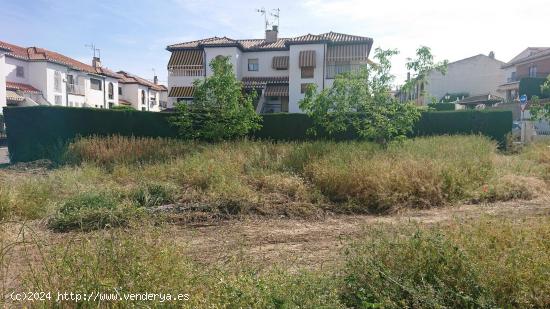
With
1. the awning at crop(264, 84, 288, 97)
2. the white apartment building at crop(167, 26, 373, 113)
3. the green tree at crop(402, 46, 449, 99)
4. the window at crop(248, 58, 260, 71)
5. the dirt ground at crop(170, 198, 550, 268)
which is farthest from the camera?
the window at crop(248, 58, 260, 71)

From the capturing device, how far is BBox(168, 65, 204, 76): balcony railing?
98.3 feet

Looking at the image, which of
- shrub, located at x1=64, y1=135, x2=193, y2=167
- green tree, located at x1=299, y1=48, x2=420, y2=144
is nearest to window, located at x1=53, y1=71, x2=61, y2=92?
shrub, located at x1=64, y1=135, x2=193, y2=167

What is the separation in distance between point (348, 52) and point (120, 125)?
20960 millimetres

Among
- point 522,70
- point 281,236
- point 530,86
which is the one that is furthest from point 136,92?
point 522,70

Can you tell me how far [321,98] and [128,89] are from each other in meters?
47.0

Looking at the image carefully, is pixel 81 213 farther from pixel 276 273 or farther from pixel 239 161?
pixel 239 161

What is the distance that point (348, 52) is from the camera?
28797 mm

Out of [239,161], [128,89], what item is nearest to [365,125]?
[239,161]

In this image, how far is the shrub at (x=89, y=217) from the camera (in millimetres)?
5027

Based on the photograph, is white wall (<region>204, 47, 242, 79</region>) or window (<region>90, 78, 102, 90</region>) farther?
window (<region>90, 78, 102, 90</region>)

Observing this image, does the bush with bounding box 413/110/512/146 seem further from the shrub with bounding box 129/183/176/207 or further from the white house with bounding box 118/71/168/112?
the white house with bounding box 118/71/168/112

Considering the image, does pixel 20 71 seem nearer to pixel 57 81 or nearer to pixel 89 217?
pixel 57 81

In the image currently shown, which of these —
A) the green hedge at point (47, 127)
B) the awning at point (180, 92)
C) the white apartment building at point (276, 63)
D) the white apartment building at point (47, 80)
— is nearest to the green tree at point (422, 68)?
the green hedge at point (47, 127)

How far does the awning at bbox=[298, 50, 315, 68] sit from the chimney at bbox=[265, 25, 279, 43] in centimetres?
564
